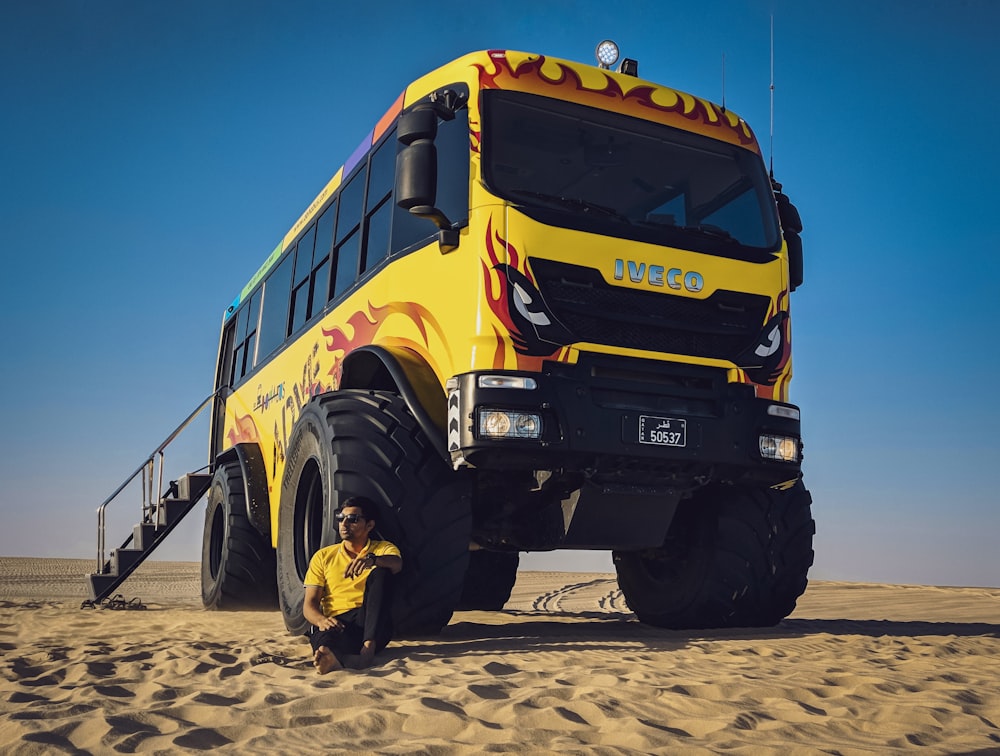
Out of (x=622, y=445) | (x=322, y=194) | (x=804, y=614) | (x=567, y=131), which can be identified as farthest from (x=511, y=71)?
(x=804, y=614)

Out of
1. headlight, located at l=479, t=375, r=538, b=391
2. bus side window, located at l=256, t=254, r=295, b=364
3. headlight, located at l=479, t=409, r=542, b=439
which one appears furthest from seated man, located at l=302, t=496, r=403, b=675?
bus side window, located at l=256, t=254, r=295, b=364

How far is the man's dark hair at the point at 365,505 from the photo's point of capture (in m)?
5.68

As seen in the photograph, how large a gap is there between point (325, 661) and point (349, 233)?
4.12m

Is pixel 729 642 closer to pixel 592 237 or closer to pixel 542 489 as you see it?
A: pixel 542 489

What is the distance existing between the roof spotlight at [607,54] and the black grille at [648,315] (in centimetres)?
207

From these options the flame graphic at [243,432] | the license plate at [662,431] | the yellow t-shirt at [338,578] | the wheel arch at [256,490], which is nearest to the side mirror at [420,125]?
the license plate at [662,431]

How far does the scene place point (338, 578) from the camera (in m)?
5.67

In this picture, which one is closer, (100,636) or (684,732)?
(684,732)

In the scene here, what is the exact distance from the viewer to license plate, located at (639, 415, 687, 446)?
19.4 feet

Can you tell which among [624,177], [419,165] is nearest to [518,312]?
[419,165]

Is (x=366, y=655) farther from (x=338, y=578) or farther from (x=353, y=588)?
(x=338, y=578)

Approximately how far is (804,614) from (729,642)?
7327 mm

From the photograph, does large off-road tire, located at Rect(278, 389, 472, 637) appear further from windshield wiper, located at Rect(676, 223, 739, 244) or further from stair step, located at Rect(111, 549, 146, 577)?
stair step, located at Rect(111, 549, 146, 577)

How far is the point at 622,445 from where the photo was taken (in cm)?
584
